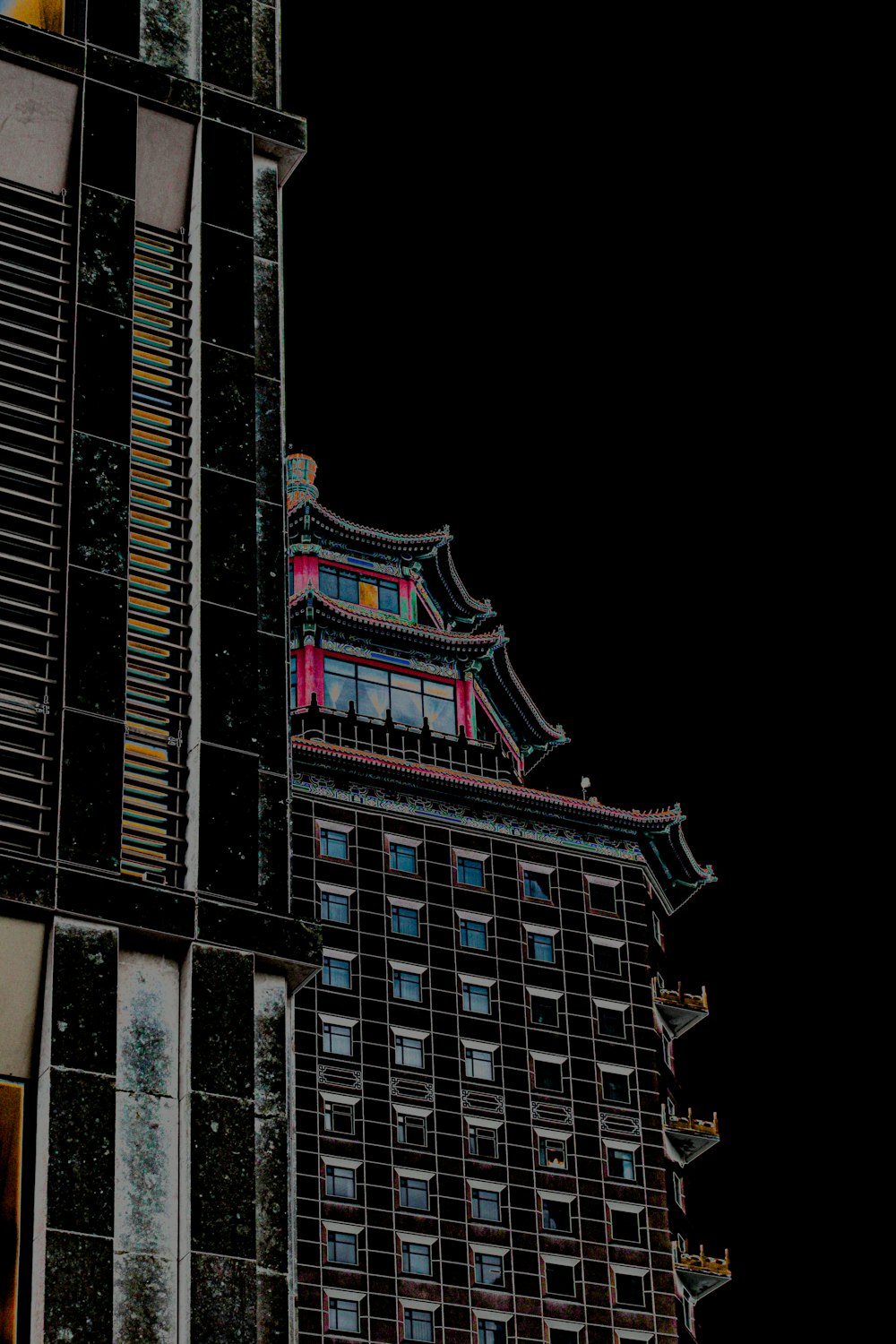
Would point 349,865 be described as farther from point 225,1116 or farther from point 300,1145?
point 225,1116

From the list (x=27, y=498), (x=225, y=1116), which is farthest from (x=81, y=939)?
(x=27, y=498)

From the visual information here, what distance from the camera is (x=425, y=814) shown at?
90812 millimetres

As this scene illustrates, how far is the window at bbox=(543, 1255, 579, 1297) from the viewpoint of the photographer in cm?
8319

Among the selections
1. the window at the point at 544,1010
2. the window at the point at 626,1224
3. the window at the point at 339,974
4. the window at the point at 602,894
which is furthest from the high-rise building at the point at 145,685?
the window at the point at 602,894

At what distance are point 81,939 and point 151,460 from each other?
5186 millimetres

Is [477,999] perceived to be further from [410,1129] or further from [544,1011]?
[410,1129]

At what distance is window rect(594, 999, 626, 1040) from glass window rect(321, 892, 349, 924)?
451 inches

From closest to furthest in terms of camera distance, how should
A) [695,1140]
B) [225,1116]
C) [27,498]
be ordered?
[225,1116], [27,498], [695,1140]

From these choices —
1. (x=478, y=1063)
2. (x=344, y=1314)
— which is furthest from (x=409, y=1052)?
(x=344, y=1314)

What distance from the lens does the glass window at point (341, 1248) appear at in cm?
7869

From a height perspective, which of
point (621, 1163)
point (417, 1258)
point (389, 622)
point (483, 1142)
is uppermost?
point (389, 622)

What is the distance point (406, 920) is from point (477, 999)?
413 centimetres

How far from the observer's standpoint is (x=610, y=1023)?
297ft

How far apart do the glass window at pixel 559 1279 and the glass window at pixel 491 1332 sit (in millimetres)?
2529
